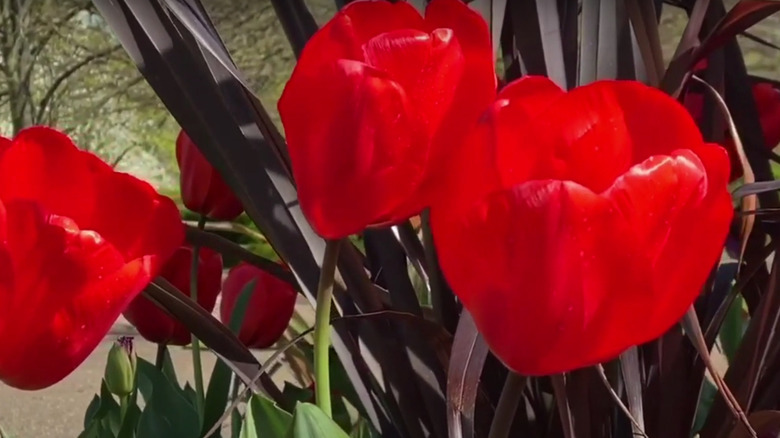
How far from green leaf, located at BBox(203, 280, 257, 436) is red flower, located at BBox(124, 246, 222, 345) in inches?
0.4

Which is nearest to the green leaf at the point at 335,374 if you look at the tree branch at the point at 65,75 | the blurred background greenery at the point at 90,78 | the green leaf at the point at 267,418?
the green leaf at the point at 267,418

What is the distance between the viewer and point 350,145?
16 cm

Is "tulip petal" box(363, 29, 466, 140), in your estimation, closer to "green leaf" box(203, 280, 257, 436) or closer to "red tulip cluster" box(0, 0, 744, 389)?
"red tulip cluster" box(0, 0, 744, 389)

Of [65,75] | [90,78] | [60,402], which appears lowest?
[90,78]

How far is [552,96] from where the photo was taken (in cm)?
15

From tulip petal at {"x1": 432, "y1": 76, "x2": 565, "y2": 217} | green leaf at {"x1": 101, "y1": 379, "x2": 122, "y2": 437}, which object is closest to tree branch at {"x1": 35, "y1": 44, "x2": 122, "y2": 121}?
green leaf at {"x1": 101, "y1": 379, "x2": 122, "y2": 437}

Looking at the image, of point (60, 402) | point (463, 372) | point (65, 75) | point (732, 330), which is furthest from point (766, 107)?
point (65, 75)

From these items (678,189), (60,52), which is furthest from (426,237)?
(60,52)

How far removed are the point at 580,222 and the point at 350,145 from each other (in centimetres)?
4

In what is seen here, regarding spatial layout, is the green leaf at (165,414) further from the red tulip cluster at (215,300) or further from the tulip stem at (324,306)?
the tulip stem at (324,306)

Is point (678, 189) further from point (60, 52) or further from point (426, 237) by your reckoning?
point (60, 52)

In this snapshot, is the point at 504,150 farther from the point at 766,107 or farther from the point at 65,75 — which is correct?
the point at 65,75

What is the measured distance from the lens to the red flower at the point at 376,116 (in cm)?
15

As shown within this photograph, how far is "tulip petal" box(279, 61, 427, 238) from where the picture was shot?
6.0 inches
